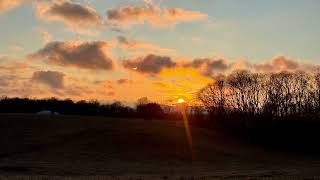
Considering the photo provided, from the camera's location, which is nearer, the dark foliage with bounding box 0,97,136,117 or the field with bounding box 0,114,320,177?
the field with bounding box 0,114,320,177

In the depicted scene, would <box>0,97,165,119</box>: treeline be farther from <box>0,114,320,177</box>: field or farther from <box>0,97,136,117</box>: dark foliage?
<box>0,114,320,177</box>: field

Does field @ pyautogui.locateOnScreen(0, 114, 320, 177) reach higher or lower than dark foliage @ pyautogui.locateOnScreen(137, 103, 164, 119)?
lower

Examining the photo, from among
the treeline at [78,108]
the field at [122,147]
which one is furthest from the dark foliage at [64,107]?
the field at [122,147]

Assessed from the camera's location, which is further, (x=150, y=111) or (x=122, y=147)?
(x=150, y=111)

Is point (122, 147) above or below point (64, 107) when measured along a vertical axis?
below

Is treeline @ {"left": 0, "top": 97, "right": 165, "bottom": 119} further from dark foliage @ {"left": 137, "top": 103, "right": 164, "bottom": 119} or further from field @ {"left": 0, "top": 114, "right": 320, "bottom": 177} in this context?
field @ {"left": 0, "top": 114, "right": 320, "bottom": 177}

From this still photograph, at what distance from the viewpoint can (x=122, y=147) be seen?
89625 millimetres

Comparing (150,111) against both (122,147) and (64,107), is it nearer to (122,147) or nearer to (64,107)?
(64,107)

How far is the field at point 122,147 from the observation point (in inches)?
2820

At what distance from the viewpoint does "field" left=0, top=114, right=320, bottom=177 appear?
71.6 meters

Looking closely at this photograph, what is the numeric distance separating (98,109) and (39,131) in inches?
2650

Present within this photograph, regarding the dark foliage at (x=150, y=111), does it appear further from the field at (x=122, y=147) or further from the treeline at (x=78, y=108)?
the field at (x=122, y=147)

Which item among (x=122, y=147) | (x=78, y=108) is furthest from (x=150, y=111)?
(x=122, y=147)

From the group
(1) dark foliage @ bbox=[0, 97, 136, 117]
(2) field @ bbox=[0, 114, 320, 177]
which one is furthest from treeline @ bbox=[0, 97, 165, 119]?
(2) field @ bbox=[0, 114, 320, 177]
